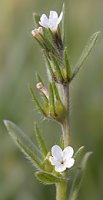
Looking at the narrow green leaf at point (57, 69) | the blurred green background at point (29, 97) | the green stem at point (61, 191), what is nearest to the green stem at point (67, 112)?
the narrow green leaf at point (57, 69)

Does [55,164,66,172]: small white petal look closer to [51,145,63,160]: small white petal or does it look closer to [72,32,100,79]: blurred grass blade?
[51,145,63,160]: small white petal

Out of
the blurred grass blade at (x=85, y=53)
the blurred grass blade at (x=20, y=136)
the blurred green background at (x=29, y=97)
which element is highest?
the blurred grass blade at (x=85, y=53)

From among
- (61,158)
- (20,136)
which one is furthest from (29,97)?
(61,158)

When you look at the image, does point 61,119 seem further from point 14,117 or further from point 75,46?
point 75,46

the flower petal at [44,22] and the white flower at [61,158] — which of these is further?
the flower petal at [44,22]

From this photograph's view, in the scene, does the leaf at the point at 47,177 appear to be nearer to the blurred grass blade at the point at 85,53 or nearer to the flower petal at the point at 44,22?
the blurred grass blade at the point at 85,53

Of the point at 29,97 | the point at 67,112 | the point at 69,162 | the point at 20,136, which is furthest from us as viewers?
the point at 29,97

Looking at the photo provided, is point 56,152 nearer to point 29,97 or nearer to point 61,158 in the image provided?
point 61,158
